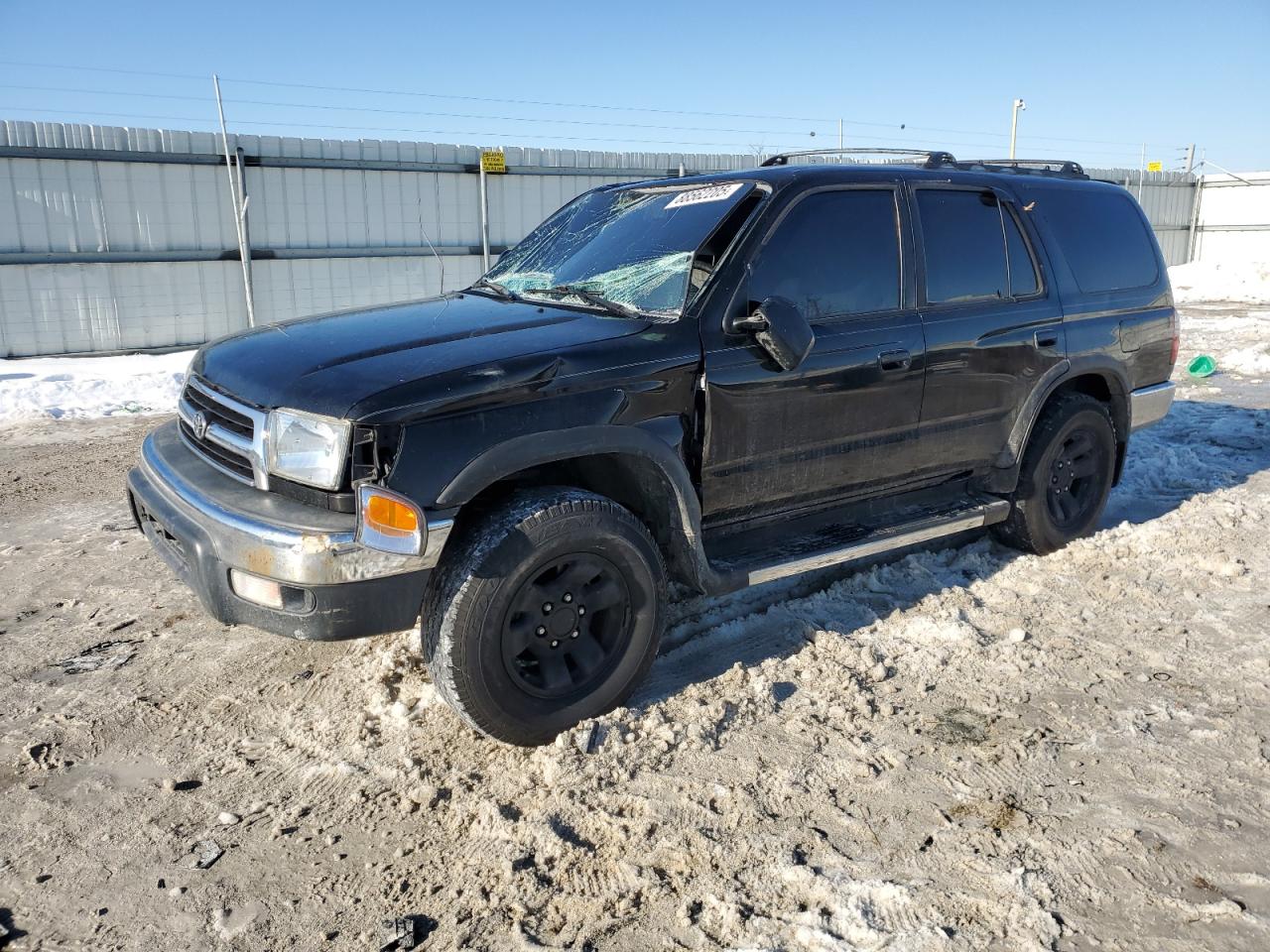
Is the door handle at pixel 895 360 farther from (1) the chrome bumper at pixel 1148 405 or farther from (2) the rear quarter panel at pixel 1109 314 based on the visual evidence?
(1) the chrome bumper at pixel 1148 405

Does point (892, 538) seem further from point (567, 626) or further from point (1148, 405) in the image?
point (1148, 405)

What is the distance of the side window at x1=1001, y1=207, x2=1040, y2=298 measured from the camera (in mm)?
4664

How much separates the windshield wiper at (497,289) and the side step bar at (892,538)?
5.20 feet

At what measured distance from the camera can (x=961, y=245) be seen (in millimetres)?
4445

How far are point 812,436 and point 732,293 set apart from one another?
70cm

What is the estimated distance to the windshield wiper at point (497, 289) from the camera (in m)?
4.09

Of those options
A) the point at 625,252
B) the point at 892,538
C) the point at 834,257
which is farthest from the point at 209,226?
the point at 892,538

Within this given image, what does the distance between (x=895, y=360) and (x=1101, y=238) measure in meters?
2.01

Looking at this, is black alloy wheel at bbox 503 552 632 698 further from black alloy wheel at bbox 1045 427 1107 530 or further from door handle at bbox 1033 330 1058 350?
black alloy wheel at bbox 1045 427 1107 530

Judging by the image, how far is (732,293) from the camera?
3.58 meters

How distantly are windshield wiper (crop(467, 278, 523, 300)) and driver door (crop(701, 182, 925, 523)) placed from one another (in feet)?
3.47

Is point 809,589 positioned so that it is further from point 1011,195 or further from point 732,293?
point 1011,195

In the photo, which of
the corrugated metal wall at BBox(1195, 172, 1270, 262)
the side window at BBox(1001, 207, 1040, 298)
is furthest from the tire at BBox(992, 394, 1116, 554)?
the corrugated metal wall at BBox(1195, 172, 1270, 262)

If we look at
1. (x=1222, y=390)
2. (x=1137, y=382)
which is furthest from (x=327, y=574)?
(x=1222, y=390)
